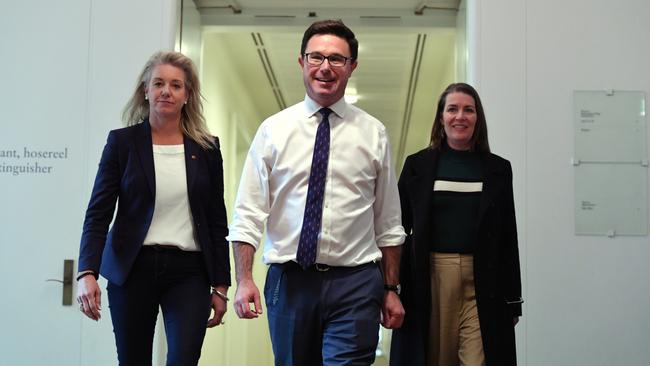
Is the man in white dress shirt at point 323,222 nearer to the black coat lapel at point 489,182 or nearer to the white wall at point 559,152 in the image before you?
the black coat lapel at point 489,182

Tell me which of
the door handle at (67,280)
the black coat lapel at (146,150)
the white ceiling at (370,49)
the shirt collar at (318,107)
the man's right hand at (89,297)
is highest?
the white ceiling at (370,49)

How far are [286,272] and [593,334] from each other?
2.39 meters

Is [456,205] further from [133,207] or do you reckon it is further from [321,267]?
[133,207]

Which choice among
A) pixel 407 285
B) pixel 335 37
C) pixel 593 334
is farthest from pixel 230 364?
pixel 335 37

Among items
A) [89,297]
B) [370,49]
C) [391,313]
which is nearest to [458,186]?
[391,313]

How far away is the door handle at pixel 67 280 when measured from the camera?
14.0 feet

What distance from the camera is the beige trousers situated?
297 cm

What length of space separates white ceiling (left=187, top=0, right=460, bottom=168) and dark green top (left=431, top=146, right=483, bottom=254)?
2.03m

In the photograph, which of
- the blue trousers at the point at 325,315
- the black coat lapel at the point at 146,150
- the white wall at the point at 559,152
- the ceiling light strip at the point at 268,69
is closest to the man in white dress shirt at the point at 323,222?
the blue trousers at the point at 325,315

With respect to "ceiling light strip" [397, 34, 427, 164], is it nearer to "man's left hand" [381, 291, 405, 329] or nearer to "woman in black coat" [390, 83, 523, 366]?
"woman in black coat" [390, 83, 523, 366]

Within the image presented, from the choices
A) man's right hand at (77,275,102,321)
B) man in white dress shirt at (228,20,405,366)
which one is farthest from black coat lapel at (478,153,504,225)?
man's right hand at (77,275,102,321)

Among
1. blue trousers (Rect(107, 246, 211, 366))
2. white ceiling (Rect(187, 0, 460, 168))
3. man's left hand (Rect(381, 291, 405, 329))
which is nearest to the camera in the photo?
blue trousers (Rect(107, 246, 211, 366))

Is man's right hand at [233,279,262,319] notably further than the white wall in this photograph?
No

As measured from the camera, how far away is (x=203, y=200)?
8.77 ft
